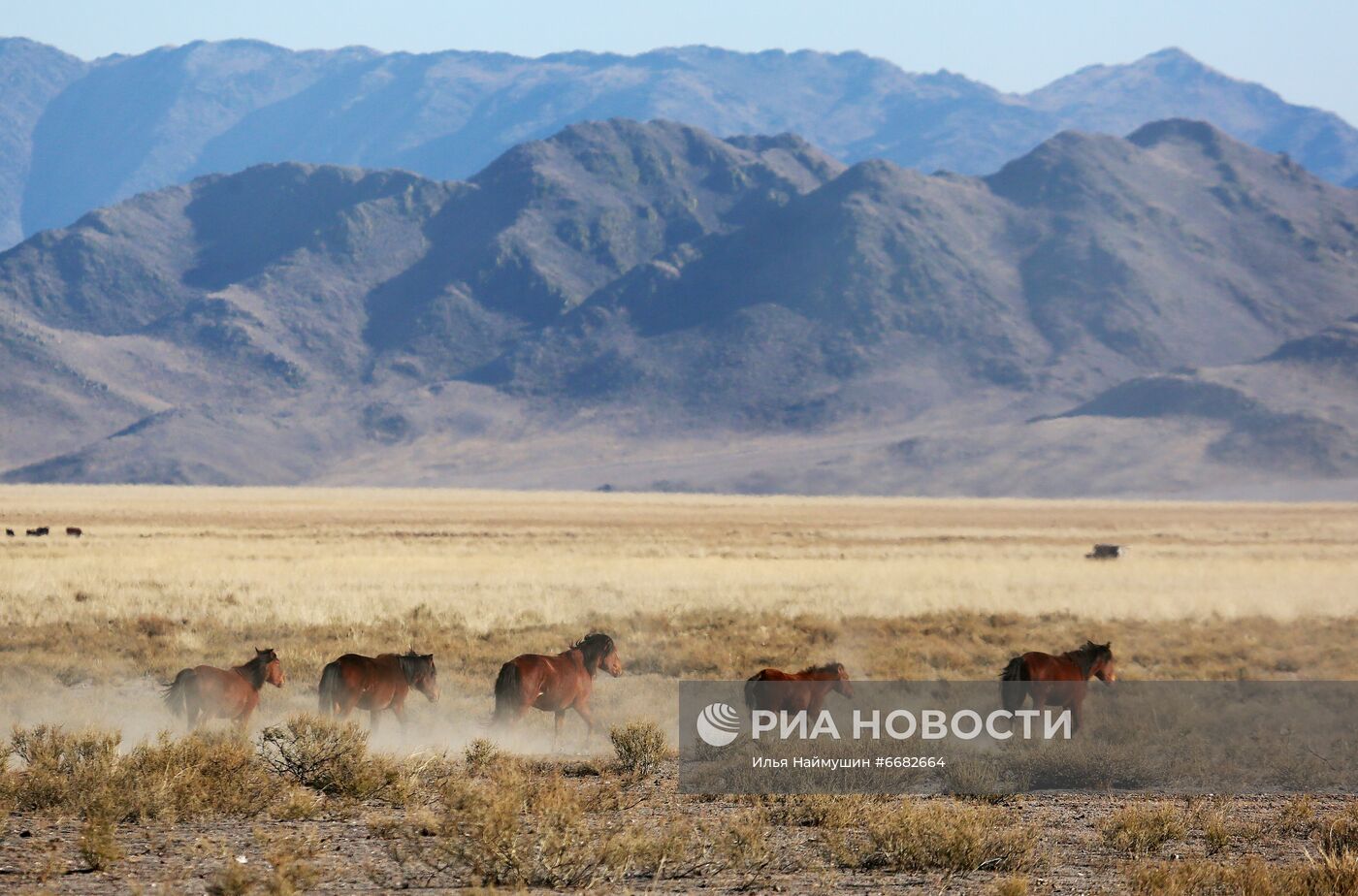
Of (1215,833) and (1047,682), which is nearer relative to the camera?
(1215,833)

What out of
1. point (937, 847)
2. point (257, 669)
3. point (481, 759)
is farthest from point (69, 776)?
point (937, 847)

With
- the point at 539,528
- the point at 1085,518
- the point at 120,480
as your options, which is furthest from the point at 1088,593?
the point at 120,480

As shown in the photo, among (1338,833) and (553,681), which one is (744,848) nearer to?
(1338,833)

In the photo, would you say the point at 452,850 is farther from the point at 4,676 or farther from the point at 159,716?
the point at 4,676

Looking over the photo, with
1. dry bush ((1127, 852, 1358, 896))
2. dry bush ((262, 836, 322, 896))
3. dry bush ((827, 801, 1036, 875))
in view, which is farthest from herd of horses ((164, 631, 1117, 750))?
dry bush ((1127, 852, 1358, 896))

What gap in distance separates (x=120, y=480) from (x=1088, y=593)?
140 m

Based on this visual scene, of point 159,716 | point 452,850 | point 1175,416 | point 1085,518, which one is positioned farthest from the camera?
point 1175,416

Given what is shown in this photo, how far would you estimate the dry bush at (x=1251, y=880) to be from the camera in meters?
8.46

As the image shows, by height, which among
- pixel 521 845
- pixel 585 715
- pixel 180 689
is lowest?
pixel 521 845

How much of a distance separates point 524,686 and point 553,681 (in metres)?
0.48

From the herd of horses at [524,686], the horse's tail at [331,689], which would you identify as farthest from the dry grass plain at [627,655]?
the horse's tail at [331,689]

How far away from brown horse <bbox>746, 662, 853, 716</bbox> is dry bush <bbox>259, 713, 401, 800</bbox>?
3.20 m

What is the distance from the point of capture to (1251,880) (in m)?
8.65

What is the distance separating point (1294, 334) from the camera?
7741 inches
